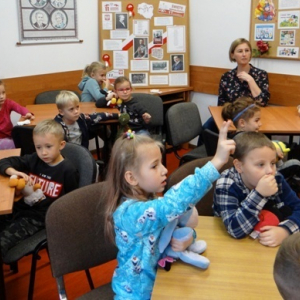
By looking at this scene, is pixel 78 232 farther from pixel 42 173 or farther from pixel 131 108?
pixel 131 108

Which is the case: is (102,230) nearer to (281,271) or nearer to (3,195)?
(3,195)

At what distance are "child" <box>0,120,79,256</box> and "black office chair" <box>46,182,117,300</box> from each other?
635mm

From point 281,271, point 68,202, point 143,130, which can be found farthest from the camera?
point 143,130

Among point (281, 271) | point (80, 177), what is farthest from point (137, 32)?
point (281, 271)

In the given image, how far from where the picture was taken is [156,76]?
5.08m

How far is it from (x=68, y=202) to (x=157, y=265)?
0.46 m

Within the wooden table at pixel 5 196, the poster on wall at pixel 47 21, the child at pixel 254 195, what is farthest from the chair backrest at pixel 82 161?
the poster on wall at pixel 47 21

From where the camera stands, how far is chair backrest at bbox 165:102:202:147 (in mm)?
3514

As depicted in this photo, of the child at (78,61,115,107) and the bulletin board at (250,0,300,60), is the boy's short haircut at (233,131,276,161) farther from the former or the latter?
the bulletin board at (250,0,300,60)

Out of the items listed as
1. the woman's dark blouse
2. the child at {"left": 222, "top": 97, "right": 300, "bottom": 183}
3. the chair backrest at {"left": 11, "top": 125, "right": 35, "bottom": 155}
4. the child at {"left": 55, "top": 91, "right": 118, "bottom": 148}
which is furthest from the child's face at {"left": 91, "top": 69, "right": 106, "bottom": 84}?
the child at {"left": 222, "top": 97, "right": 300, "bottom": 183}

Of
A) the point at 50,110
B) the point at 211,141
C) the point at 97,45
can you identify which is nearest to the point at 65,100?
the point at 50,110

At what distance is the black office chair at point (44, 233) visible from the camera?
79.9 inches

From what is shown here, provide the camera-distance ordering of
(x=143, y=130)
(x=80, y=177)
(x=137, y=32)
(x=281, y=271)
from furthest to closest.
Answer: (x=137, y=32)
(x=143, y=130)
(x=80, y=177)
(x=281, y=271)

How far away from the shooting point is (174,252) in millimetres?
1372
